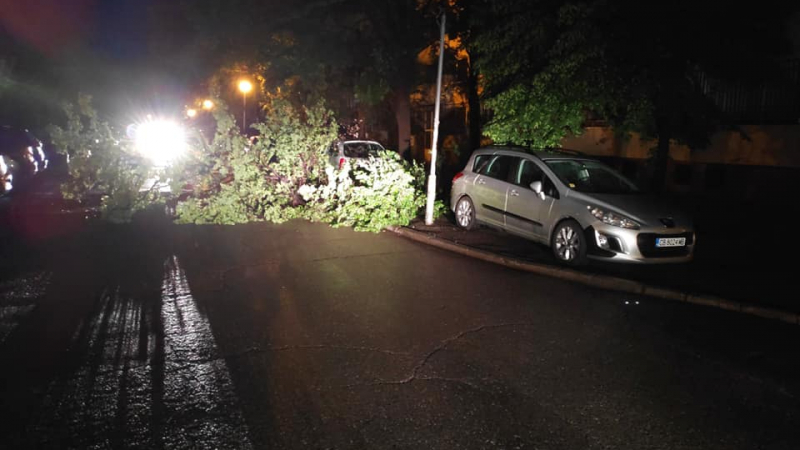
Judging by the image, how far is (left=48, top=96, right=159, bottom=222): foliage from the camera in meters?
12.1

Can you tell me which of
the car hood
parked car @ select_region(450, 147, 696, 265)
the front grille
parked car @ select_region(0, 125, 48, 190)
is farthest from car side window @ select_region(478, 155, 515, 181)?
parked car @ select_region(0, 125, 48, 190)

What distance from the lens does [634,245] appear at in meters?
8.03

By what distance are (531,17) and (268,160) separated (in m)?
6.45

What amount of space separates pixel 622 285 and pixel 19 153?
17.6m

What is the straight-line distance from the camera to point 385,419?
415 centimetres

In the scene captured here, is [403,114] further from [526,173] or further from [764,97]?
[764,97]

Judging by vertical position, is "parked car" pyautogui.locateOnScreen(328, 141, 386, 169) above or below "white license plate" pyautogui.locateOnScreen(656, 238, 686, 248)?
above

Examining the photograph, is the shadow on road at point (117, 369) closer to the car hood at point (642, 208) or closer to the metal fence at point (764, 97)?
the car hood at point (642, 208)

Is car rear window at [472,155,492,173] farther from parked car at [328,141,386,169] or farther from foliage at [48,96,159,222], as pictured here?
foliage at [48,96,159,222]

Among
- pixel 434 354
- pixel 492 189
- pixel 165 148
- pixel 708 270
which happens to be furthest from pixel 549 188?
pixel 165 148

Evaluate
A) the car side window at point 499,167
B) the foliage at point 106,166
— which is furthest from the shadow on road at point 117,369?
the car side window at point 499,167

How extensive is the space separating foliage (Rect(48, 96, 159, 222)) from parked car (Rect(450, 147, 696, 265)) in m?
7.12

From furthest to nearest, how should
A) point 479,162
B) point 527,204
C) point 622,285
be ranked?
point 479,162 → point 527,204 → point 622,285

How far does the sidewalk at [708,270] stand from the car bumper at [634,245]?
0.21 meters
